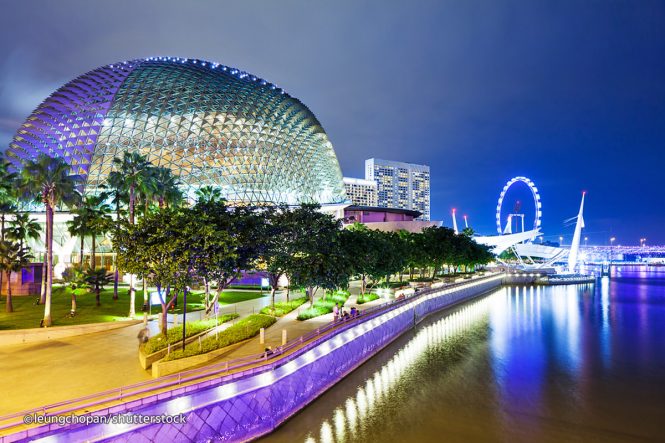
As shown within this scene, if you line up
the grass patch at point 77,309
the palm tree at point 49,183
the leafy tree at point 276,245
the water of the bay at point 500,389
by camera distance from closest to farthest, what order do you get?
the water of the bay at point 500,389, the palm tree at point 49,183, the grass patch at point 77,309, the leafy tree at point 276,245

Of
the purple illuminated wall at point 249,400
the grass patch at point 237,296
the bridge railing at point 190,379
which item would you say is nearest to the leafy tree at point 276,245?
the bridge railing at point 190,379

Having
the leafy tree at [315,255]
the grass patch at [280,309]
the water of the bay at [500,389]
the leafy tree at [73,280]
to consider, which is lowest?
the water of the bay at [500,389]

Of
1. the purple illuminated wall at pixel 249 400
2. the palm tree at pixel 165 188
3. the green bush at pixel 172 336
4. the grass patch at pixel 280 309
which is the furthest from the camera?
the palm tree at pixel 165 188

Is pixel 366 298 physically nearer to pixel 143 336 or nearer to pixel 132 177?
pixel 143 336

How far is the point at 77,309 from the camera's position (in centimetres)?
3566

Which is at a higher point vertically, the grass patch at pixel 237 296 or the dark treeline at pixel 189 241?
the dark treeline at pixel 189 241

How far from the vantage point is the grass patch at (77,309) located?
30.0m

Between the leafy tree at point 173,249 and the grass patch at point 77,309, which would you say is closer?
→ the leafy tree at point 173,249

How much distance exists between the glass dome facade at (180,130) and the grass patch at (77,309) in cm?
2381

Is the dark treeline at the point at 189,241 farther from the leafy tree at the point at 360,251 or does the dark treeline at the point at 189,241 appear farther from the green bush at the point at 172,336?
the green bush at the point at 172,336

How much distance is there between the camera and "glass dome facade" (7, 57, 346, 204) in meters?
65.1

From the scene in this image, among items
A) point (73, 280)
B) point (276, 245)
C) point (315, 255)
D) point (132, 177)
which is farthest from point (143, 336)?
point (132, 177)

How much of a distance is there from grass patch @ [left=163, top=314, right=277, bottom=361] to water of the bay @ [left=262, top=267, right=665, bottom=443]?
5.42 metres

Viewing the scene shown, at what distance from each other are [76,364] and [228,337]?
7.59m
